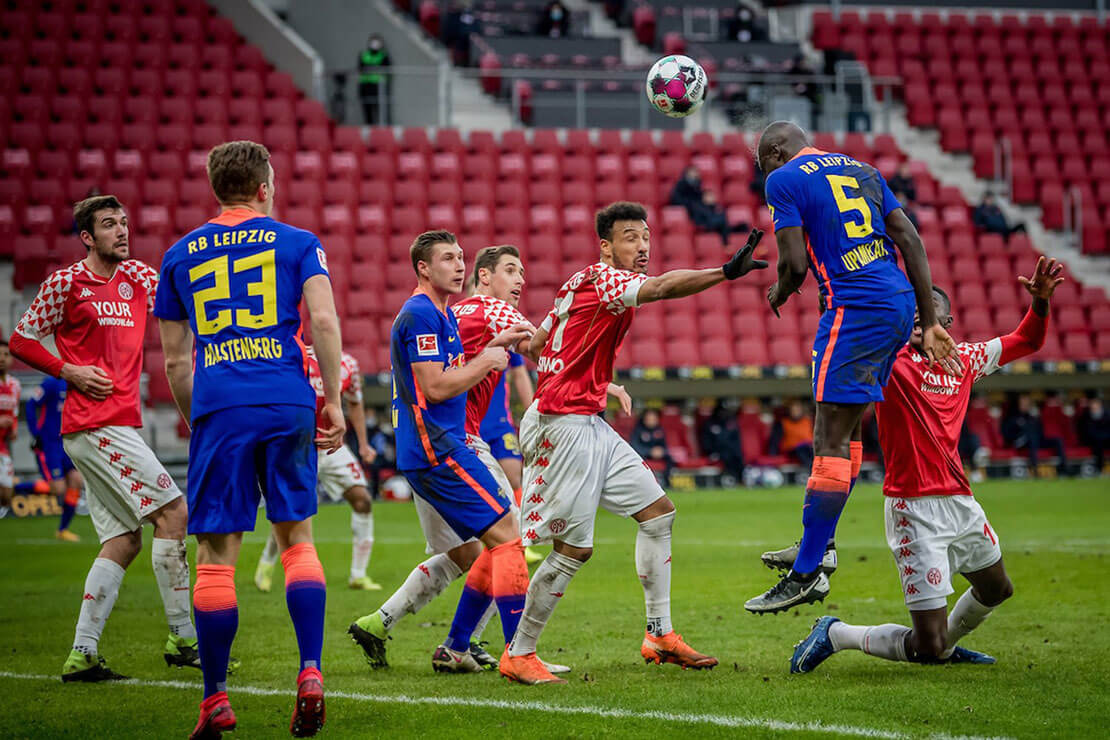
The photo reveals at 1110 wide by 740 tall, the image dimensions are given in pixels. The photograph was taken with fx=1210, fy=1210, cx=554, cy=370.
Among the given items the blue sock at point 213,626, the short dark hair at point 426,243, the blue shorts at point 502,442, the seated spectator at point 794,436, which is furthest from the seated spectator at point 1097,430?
the blue sock at point 213,626

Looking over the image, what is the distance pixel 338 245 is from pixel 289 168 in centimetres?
236

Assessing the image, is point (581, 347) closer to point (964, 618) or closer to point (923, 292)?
point (923, 292)

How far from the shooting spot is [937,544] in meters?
6.00

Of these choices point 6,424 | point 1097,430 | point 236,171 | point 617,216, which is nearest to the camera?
point 236,171

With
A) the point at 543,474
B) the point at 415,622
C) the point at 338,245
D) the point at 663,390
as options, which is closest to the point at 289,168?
the point at 338,245

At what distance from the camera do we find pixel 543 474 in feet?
21.2

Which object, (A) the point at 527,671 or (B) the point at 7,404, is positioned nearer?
(A) the point at 527,671

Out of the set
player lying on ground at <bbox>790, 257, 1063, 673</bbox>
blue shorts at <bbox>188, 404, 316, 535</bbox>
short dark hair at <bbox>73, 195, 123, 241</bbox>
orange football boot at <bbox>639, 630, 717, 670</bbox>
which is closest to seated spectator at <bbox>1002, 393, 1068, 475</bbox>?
player lying on ground at <bbox>790, 257, 1063, 673</bbox>

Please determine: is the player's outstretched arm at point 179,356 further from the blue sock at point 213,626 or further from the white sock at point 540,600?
the white sock at point 540,600

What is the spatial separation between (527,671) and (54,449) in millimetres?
11774

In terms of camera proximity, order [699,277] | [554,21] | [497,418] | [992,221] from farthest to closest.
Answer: [554,21], [992,221], [497,418], [699,277]

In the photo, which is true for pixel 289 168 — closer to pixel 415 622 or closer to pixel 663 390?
pixel 663 390

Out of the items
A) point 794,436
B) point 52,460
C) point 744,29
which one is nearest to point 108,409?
point 52,460

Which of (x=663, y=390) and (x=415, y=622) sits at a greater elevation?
(x=663, y=390)
